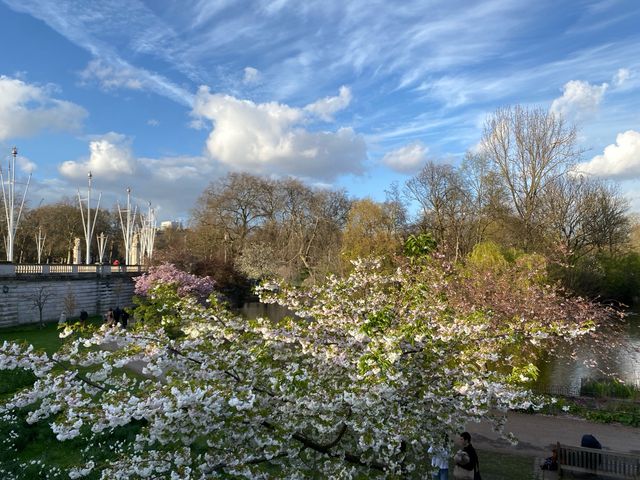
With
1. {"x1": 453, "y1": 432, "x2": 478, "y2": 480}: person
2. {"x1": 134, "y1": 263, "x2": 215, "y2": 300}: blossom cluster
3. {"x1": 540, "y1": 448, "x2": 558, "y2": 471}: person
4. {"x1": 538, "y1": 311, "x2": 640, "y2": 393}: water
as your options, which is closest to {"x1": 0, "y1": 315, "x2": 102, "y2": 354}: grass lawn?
{"x1": 134, "y1": 263, "x2": 215, "y2": 300}: blossom cluster

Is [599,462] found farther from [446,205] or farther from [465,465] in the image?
[446,205]

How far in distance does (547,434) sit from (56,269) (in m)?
33.3

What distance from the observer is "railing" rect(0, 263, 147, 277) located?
30.2m

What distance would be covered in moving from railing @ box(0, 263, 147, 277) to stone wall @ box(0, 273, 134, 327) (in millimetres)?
366

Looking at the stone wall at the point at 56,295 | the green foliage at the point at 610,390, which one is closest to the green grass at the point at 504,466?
the green foliage at the point at 610,390

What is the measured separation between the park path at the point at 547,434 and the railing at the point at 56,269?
28.5 meters

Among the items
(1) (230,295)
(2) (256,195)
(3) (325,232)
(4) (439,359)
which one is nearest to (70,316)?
(1) (230,295)

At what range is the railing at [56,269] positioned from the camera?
30172 millimetres

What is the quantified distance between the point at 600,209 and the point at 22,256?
65606mm

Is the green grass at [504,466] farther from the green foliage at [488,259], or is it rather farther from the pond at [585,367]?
the green foliage at [488,259]

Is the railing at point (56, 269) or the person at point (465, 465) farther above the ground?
the railing at point (56, 269)

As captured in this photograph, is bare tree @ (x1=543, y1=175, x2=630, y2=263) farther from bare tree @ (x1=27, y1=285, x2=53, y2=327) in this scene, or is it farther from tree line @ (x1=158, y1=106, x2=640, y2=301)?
bare tree @ (x1=27, y1=285, x2=53, y2=327)

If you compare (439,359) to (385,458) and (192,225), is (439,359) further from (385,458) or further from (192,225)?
(192,225)

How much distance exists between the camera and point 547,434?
43.4 ft
